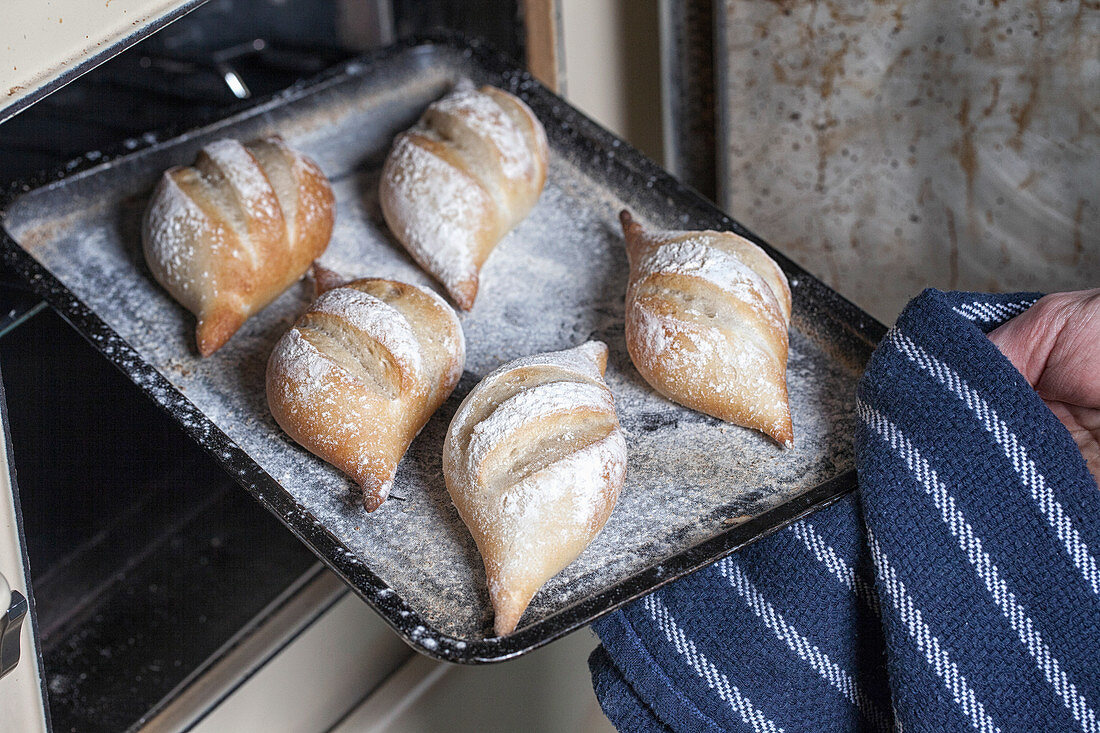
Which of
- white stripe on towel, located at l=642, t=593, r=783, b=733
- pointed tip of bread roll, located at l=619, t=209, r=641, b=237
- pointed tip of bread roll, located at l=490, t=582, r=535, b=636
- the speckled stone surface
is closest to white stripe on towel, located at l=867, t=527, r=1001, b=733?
white stripe on towel, located at l=642, t=593, r=783, b=733

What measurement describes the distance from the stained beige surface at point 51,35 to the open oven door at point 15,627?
158mm

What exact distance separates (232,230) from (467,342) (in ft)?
0.64

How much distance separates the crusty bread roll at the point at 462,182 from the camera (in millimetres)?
771

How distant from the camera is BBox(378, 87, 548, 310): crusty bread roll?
30.3 inches

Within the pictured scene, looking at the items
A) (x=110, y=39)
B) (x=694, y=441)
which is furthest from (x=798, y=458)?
(x=110, y=39)

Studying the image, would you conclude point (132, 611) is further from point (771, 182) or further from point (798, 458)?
point (771, 182)

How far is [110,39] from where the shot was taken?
48 centimetres

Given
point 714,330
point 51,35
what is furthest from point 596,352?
point 51,35

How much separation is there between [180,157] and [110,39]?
0.40 meters

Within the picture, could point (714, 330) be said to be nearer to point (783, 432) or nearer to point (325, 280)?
point (783, 432)

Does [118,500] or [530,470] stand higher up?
[530,470]

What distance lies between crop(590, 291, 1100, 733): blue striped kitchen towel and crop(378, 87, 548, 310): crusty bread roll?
299mm

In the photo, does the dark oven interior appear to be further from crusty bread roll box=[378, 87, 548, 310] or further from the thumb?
the thumb

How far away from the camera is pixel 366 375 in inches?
25.5
